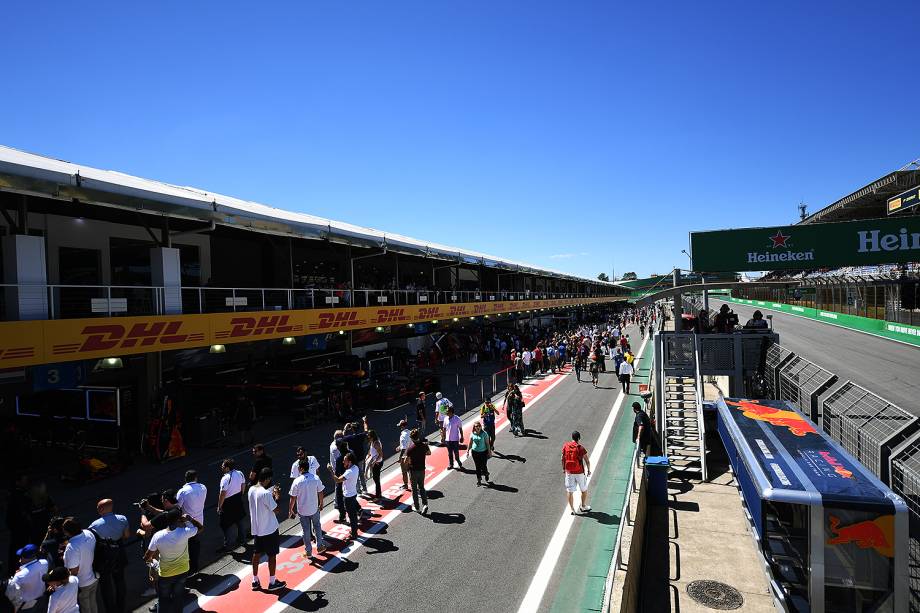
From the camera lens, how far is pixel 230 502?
24.5 ft

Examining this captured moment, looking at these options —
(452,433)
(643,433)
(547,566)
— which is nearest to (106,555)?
(547,566)

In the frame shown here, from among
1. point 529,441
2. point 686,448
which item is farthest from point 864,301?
point 529,441

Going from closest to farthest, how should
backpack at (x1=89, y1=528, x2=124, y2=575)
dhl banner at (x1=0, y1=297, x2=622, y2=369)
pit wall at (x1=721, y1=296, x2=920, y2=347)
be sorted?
backpack at (x1=89, y1=528, x2=124, y2=575), dhl banner at (x1=0, y1=297, x2=622, y2=369), pit wall at (x1=721, y1=296, x2=920, y2=347)

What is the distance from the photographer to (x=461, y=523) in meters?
8.57

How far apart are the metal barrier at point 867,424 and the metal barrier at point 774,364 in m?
3.16

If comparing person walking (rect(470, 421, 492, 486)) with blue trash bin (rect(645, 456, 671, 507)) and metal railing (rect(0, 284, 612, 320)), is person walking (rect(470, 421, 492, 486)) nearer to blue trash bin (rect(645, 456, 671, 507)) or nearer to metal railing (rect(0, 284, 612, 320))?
blue trash bin (rect(645, 456, 671, 507))

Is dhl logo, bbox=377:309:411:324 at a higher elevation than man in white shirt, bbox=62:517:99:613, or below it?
higher

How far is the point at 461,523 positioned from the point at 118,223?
12.9 meters

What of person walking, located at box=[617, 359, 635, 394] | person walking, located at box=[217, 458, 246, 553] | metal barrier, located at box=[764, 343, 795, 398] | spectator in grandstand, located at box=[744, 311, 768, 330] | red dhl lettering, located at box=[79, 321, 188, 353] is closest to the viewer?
person walking, located at box=[217, 458, 246, 553]

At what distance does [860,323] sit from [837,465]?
30580mm

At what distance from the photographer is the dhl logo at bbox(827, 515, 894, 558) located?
18.4 feet

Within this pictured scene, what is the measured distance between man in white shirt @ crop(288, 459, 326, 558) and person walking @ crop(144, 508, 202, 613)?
5.54 ft

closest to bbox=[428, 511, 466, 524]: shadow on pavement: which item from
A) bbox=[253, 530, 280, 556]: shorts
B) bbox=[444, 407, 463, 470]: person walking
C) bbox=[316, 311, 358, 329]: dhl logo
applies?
bbox=[444, 407, 463, 470]: person walking

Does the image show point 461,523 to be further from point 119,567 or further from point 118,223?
point 118,223
